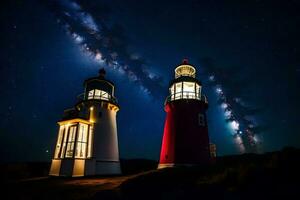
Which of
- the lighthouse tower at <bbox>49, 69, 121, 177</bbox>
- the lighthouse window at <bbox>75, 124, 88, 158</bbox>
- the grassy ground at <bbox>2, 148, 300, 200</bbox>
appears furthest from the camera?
the lighthouse window at <bbox>75, 124, 88, 158</bbox>

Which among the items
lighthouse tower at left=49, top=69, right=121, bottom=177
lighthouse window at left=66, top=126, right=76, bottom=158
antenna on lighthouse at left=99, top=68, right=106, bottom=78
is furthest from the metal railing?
lighthouse window at left=66, top=126, right=76, bottom=158

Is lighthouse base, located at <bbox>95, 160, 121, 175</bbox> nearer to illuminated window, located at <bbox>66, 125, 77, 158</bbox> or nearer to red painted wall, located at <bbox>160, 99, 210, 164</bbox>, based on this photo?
illuminated window, located at <bbox>66, 125, 77, 158</bbox>

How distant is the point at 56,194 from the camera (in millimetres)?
9492

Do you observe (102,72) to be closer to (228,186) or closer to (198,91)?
(198,91)

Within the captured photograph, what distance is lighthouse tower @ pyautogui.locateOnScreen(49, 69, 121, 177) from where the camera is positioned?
17109mm

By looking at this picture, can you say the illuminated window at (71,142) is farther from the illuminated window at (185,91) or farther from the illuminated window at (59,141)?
the illuminated window at (185,91)

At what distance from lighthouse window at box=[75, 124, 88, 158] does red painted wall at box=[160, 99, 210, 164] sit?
7431mm

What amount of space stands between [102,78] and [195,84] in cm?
976

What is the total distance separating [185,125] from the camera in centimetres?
1756

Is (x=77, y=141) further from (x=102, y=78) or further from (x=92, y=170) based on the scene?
(x=102, y=78)

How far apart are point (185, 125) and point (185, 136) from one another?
1.02 m

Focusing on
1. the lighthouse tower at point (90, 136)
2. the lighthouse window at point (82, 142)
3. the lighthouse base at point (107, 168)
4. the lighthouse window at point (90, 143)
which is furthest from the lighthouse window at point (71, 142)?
the lighthouse base at point (107, 168)

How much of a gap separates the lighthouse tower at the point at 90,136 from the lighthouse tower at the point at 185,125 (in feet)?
18.1

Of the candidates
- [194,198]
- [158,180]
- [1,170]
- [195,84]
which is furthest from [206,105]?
[1,170]
